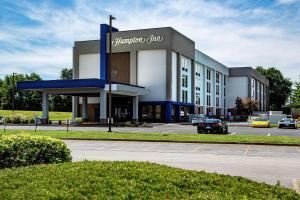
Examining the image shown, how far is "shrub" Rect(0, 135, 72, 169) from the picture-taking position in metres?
9.59

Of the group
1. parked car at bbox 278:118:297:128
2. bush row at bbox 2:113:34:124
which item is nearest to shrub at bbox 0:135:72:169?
parked car at bbox 278:118:297:128

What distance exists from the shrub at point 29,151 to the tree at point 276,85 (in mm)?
140267

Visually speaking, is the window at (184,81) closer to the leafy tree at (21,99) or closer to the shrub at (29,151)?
the shrub at (29,151)

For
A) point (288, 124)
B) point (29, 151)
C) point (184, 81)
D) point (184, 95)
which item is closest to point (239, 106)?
point (184, 95)

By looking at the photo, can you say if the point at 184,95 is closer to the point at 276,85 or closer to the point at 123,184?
the point at 123,184

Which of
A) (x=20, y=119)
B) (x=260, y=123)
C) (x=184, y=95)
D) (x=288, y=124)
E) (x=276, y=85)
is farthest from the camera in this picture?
(x=276, y=85)

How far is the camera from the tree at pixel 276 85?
144625mm

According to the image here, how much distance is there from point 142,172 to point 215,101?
88.4 meters

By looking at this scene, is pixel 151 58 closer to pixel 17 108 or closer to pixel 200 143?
pixel 200 143

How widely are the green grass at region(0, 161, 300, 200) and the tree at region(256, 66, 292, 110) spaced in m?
142

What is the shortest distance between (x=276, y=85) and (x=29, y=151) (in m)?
143

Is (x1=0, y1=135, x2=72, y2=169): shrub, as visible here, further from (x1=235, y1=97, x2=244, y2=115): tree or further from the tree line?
the tree line

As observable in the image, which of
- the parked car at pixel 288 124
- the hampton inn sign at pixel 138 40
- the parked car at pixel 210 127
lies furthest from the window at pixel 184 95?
the parked car at pixel 210 127

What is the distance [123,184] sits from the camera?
7062 millimetres
